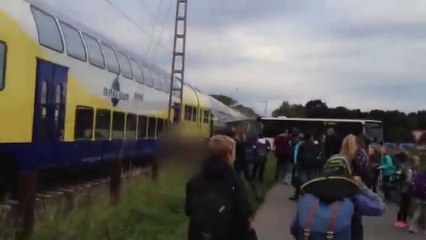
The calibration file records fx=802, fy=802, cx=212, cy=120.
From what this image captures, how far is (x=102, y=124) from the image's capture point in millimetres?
20547

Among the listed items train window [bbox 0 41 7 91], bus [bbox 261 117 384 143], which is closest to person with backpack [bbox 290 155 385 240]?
train window [bbox 0 41 7 91]

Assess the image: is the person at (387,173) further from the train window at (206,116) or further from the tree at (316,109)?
the tree at (316,109)

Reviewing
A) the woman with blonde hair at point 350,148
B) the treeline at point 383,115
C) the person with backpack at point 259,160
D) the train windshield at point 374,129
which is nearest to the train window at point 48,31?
the person with backpack at point 259,160

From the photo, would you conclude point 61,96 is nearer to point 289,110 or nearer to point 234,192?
point 234,192

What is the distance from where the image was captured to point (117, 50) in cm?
2297

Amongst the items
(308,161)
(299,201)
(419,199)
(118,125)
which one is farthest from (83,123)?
(299,201)

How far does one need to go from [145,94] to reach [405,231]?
13381 mm

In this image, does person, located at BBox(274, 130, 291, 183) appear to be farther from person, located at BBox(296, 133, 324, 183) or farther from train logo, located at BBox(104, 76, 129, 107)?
person, located at BBox(296, 133, 324, 183)

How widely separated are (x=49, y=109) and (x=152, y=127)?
11.6 meters

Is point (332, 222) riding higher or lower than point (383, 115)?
lower

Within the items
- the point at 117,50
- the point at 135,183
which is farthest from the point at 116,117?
the point at 135,183

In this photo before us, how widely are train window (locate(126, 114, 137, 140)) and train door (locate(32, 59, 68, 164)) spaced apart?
6542 millimetres

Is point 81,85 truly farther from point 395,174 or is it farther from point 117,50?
point 395,174

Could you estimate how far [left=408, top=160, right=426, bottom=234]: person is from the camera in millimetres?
13453
